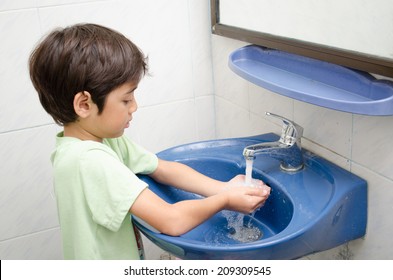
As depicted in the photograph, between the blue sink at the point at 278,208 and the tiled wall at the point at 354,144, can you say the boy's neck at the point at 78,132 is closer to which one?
the blue sink at the point at 278,208

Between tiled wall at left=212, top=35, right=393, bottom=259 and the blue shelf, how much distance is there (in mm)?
65

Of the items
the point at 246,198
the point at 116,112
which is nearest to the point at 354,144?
the point at 246,198

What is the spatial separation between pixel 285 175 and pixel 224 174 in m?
0.20

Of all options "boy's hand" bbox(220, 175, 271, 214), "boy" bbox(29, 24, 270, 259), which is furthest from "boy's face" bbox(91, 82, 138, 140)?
"boy's hand" bbox(220, 175, 271, 214)

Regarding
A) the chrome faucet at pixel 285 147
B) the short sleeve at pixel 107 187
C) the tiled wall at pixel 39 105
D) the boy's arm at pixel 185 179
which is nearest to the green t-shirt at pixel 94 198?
the short sleeve at pixel 107 187

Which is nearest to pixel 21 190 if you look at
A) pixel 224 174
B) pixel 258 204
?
pixel 224 174

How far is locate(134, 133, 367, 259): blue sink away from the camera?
0.90 metres

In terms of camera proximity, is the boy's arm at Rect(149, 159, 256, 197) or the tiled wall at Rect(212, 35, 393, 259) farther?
the boy's arm at Rect(149, 159, 256, 197)

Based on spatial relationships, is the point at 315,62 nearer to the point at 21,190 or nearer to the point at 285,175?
the point at 285,175

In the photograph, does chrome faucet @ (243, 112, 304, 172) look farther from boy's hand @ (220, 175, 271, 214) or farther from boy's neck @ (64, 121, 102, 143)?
boy's neck @ (64, 121, 102, 143)

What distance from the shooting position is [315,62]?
1095 mm

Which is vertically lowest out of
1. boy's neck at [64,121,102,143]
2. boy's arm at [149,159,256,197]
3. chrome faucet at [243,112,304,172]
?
boy's arm at [149,159,256,197]

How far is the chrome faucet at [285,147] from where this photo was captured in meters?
1.09
